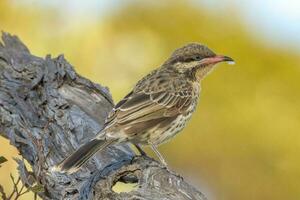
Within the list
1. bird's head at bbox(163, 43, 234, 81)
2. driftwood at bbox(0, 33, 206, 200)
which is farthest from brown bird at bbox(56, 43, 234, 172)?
driftwood at bbox(0, 33, 206, 200)

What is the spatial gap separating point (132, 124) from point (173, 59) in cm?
124

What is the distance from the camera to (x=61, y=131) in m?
10.2

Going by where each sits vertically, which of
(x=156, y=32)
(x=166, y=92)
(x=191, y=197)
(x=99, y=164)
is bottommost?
(x=191, y=197)

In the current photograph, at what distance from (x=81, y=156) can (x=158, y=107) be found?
1.19 metres

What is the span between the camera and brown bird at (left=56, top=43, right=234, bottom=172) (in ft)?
31.6

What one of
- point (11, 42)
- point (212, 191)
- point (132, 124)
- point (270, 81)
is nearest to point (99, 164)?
point (132, 124)

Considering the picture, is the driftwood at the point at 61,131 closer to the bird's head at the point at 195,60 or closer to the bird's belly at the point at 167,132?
the bird's belly at the point at 167,132

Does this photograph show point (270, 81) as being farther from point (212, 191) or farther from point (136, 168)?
point (136, 168)

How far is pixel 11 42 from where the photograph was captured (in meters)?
11.8

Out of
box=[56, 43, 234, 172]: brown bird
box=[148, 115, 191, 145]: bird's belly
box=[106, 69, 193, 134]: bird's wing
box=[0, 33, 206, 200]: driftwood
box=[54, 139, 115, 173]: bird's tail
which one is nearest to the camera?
box=[0, 33, 206, 200]: driftwood

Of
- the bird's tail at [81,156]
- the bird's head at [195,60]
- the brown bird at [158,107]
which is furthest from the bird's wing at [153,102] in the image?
the bird's tail at [81,156]

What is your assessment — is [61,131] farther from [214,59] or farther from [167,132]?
[214,59]

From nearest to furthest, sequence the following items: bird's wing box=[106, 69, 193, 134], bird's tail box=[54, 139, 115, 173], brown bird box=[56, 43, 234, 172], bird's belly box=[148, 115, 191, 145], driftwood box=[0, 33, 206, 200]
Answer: driftwood box=[0, 33, 206, 200] < bird's tail box=[54, 139, 115, 173] < brown bird box=[56, 43, 234, 172] < bird's wing box=[106, 69, 193, 134] < bird's belly box=[148, 115, 191, 145]

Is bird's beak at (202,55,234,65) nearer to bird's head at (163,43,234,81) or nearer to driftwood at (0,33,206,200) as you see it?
bird's head at (163,43,234,81)
